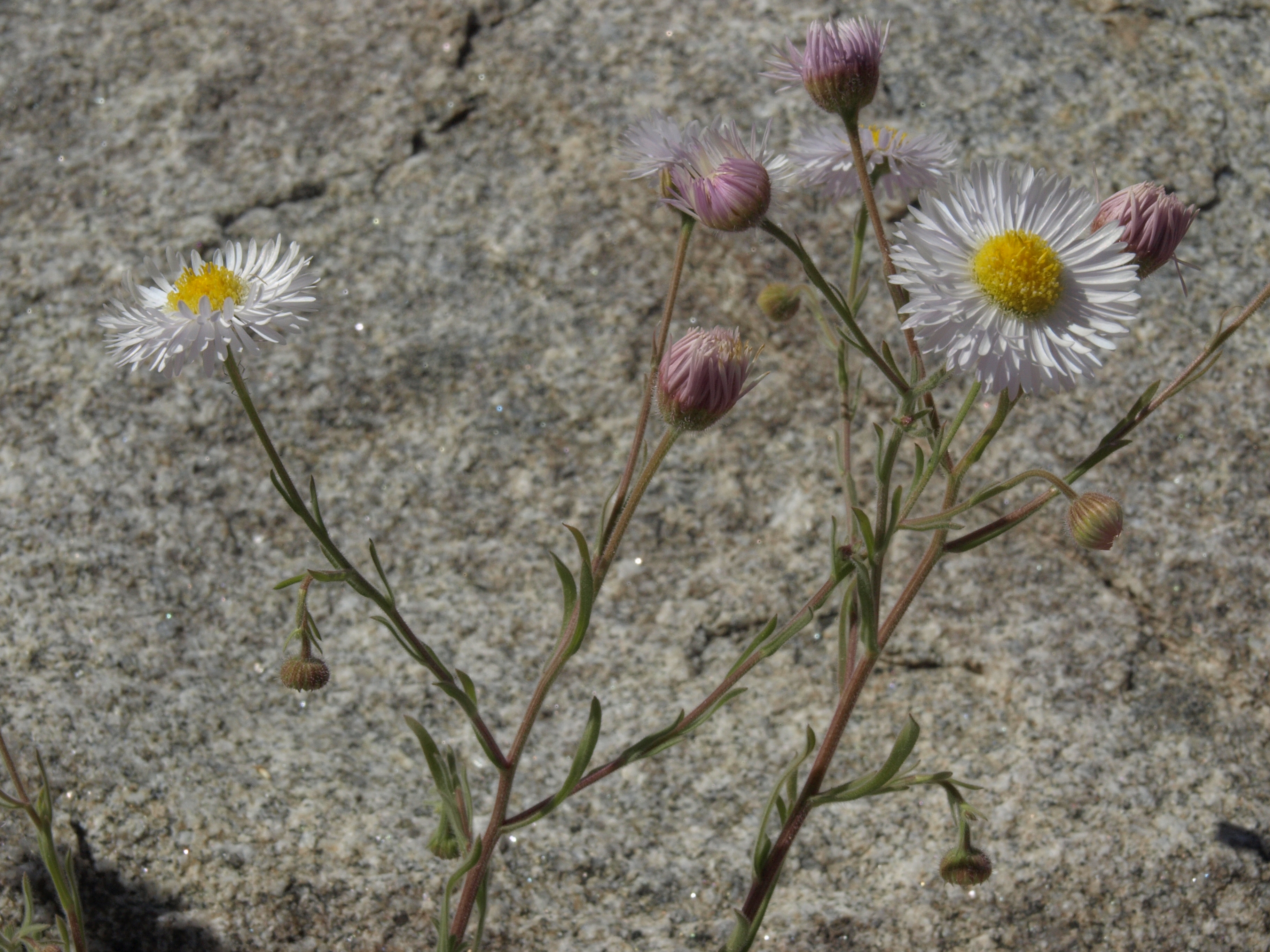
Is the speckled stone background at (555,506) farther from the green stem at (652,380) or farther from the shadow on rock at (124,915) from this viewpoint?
the green stem at (652,380)

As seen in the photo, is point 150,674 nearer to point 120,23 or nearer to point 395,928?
point 395,928

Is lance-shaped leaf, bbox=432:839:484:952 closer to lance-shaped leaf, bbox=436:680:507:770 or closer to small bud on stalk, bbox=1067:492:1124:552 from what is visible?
lance-shaped leaf, bbox=436:680:507:770

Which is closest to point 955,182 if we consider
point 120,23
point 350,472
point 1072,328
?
point 1072,328

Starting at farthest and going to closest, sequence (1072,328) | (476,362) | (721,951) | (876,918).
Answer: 1. (476,362)
2. (876,918)
3. (721,951)
4. (1072,328)

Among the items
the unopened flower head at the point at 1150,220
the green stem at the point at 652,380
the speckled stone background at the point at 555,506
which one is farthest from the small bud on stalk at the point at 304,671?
the unopened flower head at the point at 1150,220

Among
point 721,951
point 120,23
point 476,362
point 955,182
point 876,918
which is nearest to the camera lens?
point 955,182

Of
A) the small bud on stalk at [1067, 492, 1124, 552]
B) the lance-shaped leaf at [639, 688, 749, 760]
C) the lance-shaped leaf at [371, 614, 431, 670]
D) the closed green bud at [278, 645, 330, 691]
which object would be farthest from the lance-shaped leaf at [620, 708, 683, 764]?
the small bud on stalk at [1067, 492, 1124, 552]

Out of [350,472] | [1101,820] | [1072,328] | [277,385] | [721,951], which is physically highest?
[277,385]
